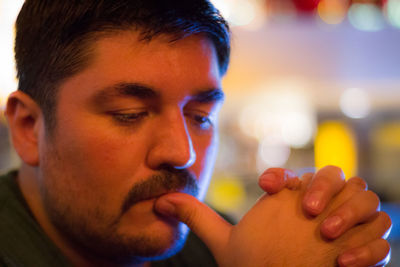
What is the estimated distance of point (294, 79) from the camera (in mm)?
4457

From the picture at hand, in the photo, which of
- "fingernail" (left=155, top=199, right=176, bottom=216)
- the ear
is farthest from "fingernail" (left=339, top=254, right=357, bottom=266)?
the ear

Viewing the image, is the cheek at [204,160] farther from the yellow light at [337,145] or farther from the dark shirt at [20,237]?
the yellow light at [337,145]

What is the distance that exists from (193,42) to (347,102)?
4.61 metres

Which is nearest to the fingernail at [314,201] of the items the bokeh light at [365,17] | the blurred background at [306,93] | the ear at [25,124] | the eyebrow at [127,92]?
the eyebrow at [127,92]

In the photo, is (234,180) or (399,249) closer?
(399,249)

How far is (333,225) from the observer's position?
0.75m

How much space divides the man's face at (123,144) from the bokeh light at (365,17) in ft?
12.7

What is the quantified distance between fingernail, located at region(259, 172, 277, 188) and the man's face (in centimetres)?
19

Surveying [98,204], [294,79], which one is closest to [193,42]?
[98,204]

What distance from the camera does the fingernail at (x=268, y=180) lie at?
2.68 feet

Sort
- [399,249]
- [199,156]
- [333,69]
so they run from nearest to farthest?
[199,156]
[399,249]
[333,69]

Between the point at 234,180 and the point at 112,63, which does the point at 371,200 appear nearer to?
the point at 112,63

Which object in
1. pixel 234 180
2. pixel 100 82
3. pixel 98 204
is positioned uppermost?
pixel 100 82

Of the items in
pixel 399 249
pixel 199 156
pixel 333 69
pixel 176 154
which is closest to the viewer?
pixel 176 154
